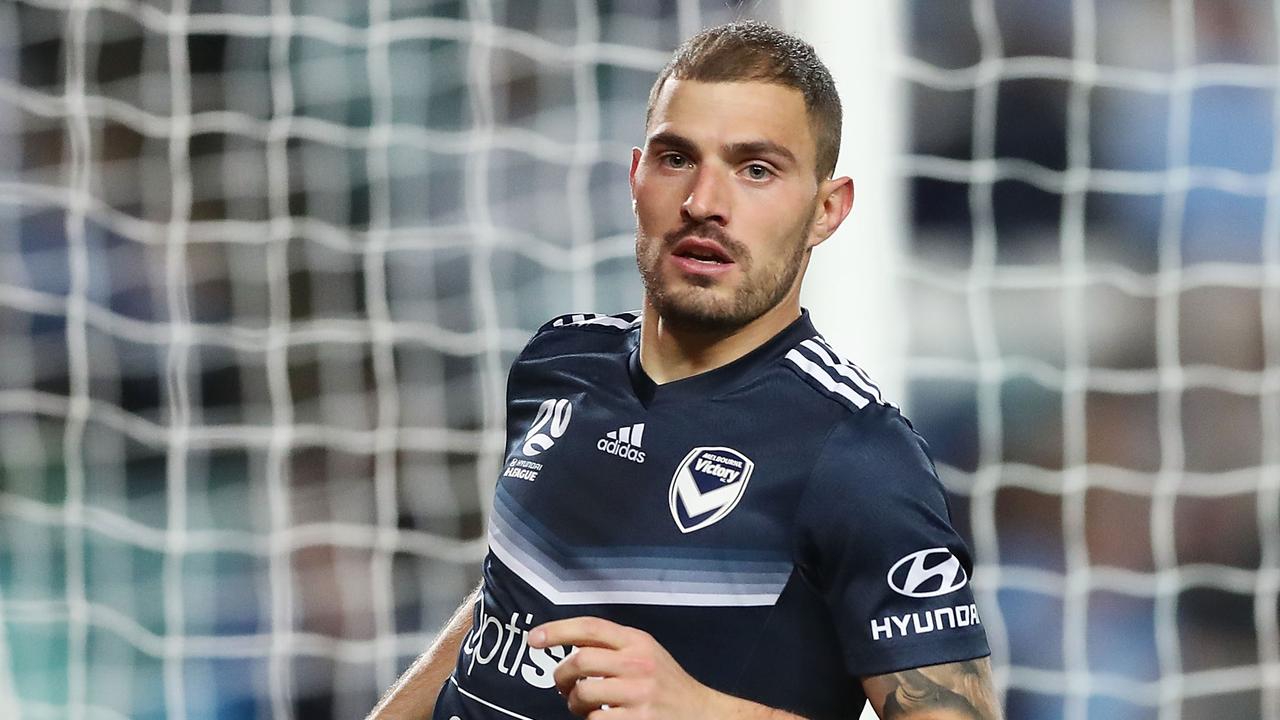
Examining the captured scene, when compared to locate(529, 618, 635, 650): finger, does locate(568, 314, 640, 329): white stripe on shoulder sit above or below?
above

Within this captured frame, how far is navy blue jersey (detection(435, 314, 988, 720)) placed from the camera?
136cm

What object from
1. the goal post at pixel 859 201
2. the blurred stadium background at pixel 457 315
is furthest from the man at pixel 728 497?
the blurred stadium background at pixel 457 315

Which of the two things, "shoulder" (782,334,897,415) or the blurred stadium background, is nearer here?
"shoulder" (782,334,897,415)

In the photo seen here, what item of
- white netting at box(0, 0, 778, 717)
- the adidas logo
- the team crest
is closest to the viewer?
the team crest

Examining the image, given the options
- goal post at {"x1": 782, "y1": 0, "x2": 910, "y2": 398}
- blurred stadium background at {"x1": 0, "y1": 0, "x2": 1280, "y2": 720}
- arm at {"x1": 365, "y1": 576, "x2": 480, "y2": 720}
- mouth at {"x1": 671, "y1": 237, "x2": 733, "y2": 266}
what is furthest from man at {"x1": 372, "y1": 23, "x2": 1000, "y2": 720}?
blurred stadium background at {"x1": 0, "y1": 0, "x2": 1280, "y2": 720}

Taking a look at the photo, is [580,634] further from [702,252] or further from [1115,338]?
[1115,338]

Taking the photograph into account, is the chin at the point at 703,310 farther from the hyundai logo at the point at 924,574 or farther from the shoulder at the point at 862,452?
the hyundai logo at the point at 924,574

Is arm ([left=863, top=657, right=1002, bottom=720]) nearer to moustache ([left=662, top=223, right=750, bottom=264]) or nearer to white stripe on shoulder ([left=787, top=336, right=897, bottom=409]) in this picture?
white stripe on shoulder ([left=787, top=336, right=897, bottom=409])

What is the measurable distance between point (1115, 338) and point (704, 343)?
2121 millimetres

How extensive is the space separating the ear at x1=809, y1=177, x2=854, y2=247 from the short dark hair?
15mm

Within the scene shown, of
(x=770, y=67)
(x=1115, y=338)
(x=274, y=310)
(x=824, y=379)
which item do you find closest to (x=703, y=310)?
(x=824, y=379)

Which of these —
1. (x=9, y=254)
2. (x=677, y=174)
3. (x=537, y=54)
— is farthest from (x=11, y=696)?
(x=677, y=174)

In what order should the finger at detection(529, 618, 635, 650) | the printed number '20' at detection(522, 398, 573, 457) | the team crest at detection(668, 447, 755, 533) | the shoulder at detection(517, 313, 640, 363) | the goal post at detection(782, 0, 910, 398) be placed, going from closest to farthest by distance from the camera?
the finger at detection(529, 618, 635, 650) < the team crest at detection(668, 447, 755, 533) < the printed number '20' at detection(522, 398, 573, 457) < the shoulder at detection(517, 313, 640, 363) < the goal post at detection(782, 0, 910, 398)

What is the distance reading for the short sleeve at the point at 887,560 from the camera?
1.35 metres
